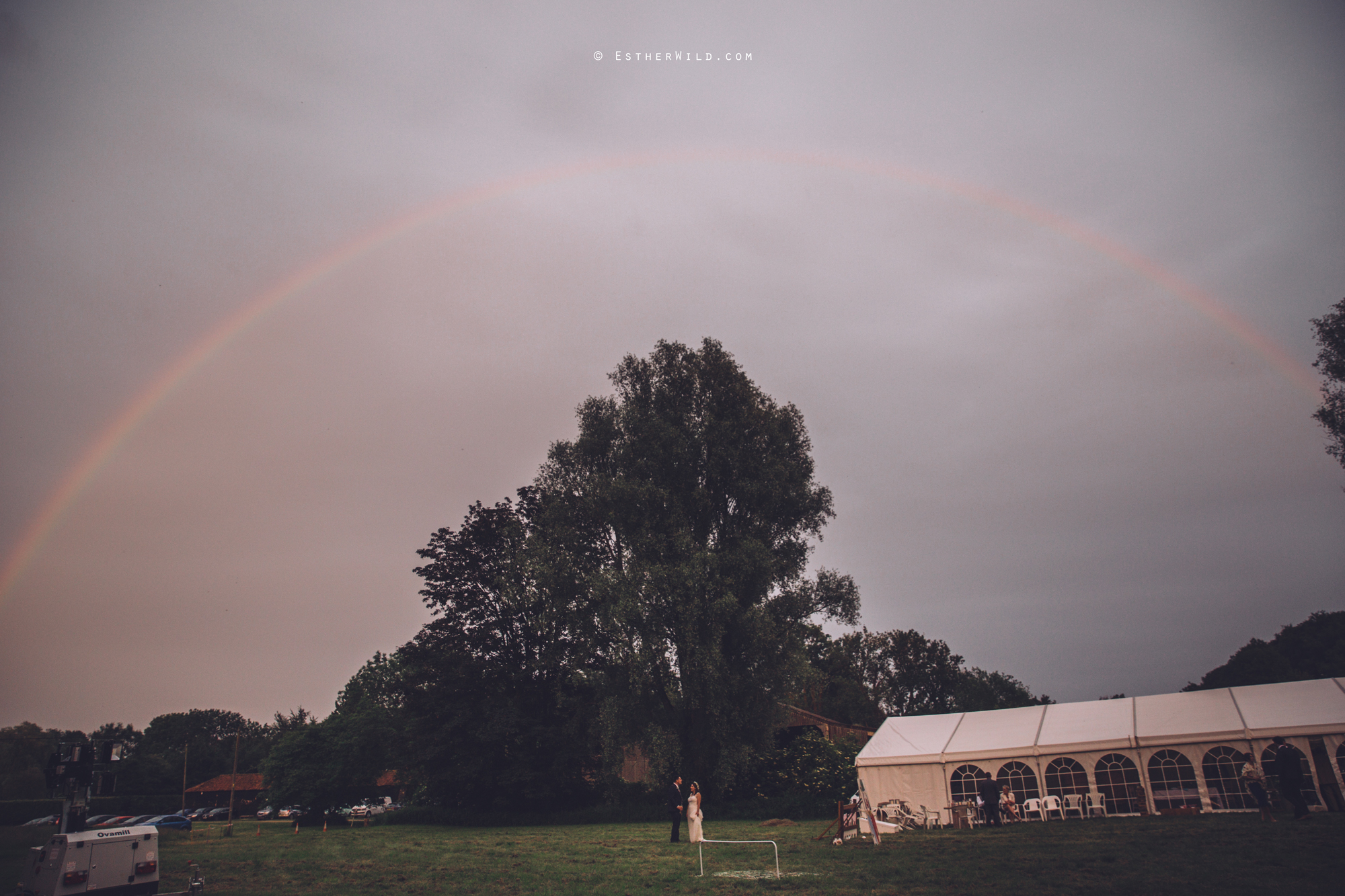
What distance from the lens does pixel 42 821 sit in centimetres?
5341

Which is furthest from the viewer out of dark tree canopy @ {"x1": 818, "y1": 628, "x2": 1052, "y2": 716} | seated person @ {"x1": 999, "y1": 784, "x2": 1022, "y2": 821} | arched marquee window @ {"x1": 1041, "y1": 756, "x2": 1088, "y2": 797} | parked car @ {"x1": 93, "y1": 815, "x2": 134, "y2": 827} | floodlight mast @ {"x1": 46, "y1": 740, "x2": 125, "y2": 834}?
dark tree canopy @ {"x1": 818, "y1": 628, "x2": 1052, "y2": 716}

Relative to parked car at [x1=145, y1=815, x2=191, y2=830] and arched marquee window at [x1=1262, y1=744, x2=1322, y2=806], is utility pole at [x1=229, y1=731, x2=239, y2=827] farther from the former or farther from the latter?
arched marquee window at [x1=1262, y1=744, x2=1322, y2=806]

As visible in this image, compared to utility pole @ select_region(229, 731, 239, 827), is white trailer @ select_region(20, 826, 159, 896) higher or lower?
higher

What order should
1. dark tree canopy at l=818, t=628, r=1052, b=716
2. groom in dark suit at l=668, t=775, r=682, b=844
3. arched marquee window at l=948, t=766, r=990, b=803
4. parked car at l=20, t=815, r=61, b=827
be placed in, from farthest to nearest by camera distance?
dark tree canopy at l=818, t=628, r=1052, b=716 → parked car at l=20, t=815, r=61, b=827 → arched marquee window at l=948, t=766, r=990, b=803 → groom in dark suit at l=668, t=775, r=682, b=844

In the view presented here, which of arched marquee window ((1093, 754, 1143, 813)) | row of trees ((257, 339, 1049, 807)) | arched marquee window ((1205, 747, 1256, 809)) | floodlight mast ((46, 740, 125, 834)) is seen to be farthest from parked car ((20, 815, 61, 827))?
arched marquee window ((1205, 747, 1256, 809))

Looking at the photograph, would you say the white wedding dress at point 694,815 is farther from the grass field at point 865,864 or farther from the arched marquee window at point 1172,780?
the arched marquee window at point 1172,780

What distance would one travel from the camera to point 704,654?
30.1 meters

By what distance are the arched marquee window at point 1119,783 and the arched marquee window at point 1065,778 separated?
18.2 inches

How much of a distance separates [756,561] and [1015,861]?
18463 mm

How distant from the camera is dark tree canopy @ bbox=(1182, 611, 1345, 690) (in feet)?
190

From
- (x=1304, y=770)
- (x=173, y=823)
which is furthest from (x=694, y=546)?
(x=173, y=823)

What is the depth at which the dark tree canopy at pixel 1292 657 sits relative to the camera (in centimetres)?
5806

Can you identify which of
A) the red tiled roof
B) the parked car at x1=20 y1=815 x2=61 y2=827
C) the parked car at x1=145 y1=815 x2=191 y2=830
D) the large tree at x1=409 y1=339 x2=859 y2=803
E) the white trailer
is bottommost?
the red tiled roof

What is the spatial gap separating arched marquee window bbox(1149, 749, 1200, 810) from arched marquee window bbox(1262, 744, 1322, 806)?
1.72 m
